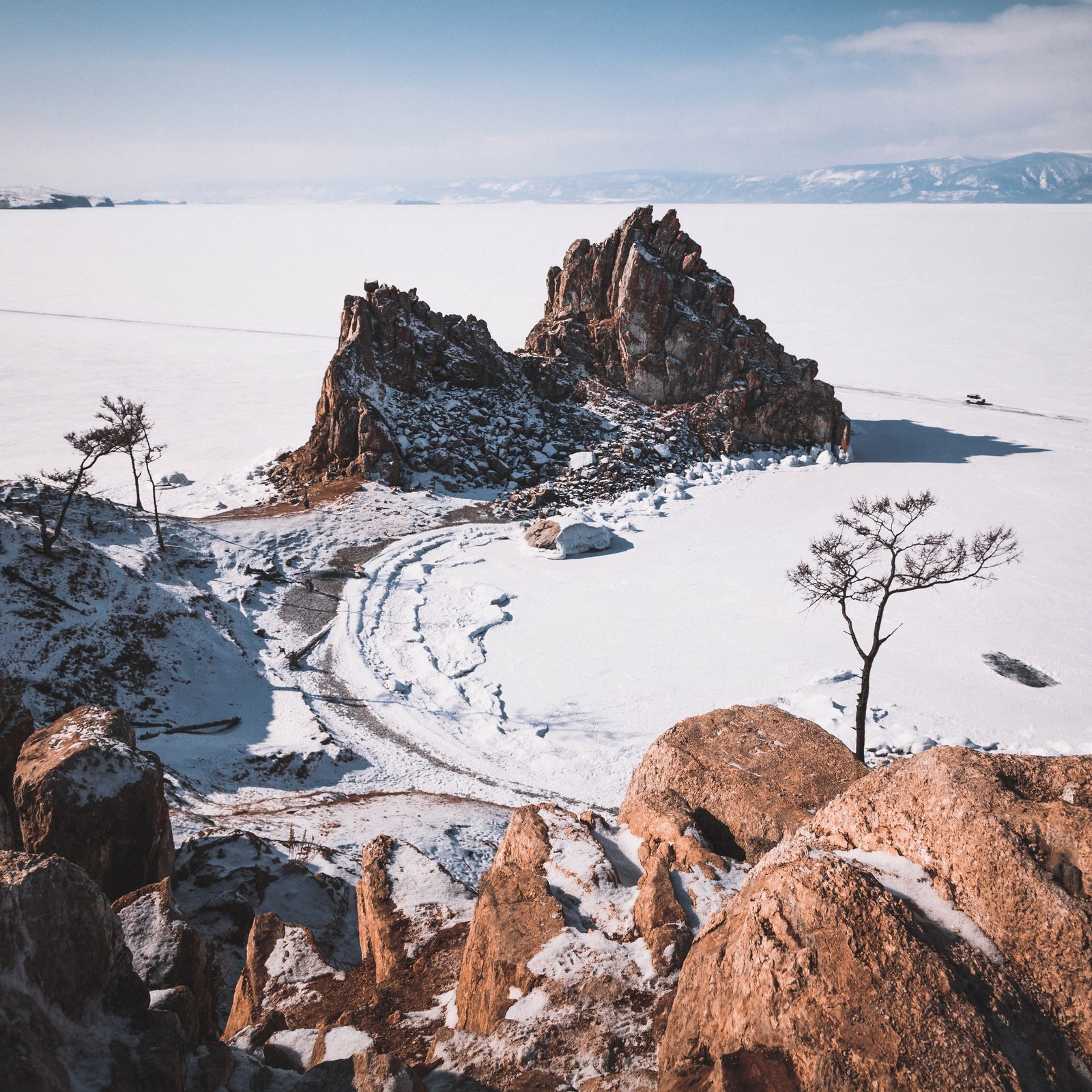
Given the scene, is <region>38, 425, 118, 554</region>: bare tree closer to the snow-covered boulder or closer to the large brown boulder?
the snow-covered boulder

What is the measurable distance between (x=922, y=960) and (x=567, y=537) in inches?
1211

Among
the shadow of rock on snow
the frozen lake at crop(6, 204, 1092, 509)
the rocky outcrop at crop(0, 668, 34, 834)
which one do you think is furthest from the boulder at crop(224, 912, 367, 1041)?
the shadow of rock on snow

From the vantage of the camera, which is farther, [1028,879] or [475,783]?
[475,783]

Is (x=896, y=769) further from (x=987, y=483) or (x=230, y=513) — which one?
(x=987, y=483)

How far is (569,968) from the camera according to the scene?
8609 millimetres

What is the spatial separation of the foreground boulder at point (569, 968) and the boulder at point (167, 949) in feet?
12.5

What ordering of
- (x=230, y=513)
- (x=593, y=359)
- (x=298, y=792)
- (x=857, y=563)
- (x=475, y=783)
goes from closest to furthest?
1. (x=298, y=792)
2. (x=475, y=783)
3. (x=857, y=563)
4. (x=230, y=513)
5. (x=593, y=359)

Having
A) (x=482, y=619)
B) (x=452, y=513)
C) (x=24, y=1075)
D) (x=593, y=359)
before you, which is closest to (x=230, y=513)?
(x=452, y=513)

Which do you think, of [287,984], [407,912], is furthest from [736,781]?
[287,984]

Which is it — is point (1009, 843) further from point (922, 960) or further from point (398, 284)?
point (398, 284)

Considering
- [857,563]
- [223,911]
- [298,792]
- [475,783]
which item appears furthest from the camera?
[857,563]

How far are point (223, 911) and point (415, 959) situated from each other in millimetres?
4544

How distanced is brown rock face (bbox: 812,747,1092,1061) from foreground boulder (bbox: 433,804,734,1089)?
245 centimetres

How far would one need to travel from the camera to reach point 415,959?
10.6 metres
